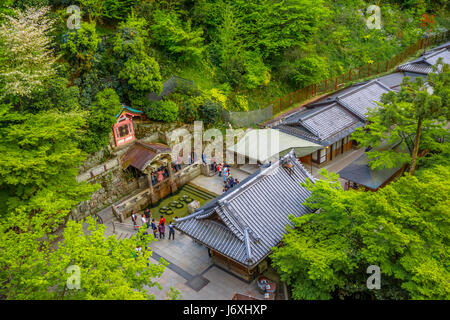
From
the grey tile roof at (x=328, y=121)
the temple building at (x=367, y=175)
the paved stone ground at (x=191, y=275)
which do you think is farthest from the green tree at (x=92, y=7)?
the temple building at (x=367, y=175)

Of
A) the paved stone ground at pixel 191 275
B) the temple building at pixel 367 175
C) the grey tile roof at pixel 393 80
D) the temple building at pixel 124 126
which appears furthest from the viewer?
the grey tile roof at pixel 393 80

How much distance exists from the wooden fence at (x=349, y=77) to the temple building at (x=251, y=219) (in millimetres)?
18802

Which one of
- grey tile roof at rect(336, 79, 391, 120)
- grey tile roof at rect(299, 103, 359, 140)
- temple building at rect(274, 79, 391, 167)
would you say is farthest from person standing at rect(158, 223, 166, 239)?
grey tile roof at rect(336, 79, 391, 120)

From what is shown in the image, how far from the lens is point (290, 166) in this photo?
26.7m

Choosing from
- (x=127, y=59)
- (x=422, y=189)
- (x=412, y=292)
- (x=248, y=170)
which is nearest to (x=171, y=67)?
(x=127, y=59)

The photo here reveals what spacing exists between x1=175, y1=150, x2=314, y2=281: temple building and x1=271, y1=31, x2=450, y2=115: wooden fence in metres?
18.8

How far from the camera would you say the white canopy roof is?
34.2 m

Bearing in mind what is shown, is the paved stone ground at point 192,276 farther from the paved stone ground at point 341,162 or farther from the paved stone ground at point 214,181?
the paved stone ground at point 341,162

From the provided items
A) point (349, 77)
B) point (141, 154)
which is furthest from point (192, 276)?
point (349, 77)

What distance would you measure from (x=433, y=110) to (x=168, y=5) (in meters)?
29.4

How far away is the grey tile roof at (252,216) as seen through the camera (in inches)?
896

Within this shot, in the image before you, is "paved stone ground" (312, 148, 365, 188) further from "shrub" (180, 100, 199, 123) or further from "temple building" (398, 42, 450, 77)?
"temple building" (398, 42, 450, 77)

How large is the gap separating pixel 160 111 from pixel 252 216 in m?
16.0

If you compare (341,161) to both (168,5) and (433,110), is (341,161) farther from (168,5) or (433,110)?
(168,5)
